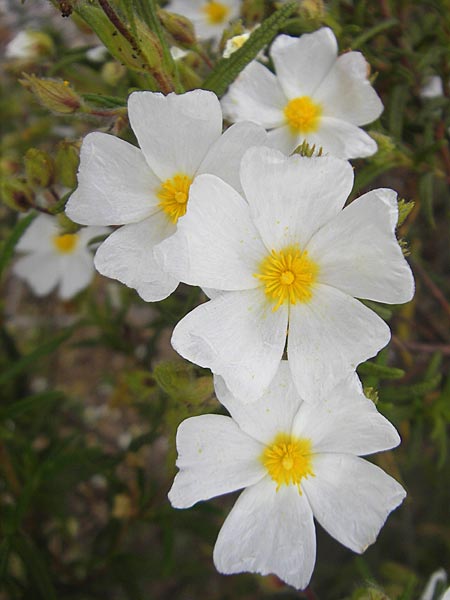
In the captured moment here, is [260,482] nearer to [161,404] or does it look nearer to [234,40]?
[161,404]

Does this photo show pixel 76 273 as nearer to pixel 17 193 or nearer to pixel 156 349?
pixel 156 349

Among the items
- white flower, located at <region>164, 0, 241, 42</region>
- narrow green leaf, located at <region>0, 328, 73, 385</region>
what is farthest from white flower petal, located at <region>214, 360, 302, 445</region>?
white flower, located at <region>164, 0, 241, 42</region>

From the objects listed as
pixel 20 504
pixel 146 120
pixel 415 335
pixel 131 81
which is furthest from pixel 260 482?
pixel 415 335

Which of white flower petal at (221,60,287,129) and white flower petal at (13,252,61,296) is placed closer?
white flower petal at (221,60,287,129)

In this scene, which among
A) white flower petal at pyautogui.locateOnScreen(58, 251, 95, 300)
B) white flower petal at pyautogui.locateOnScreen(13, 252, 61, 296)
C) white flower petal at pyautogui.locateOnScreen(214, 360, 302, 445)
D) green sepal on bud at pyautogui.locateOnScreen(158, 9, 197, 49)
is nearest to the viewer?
white flower petal at pyautogui.locateOnScreen(214, 360, 302, 445)

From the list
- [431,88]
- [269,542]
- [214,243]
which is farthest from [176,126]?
[431,88]

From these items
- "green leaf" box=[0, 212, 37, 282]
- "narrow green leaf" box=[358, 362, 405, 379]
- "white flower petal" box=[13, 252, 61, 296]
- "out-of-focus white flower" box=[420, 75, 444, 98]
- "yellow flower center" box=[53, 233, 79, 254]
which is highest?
"out-of-focus white flower" box=[420, 75, 444, 98]

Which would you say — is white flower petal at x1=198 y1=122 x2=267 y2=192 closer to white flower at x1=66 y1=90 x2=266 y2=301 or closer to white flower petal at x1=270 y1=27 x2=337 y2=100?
white flower at x1=66 y1=90 x2=266 y2=301
